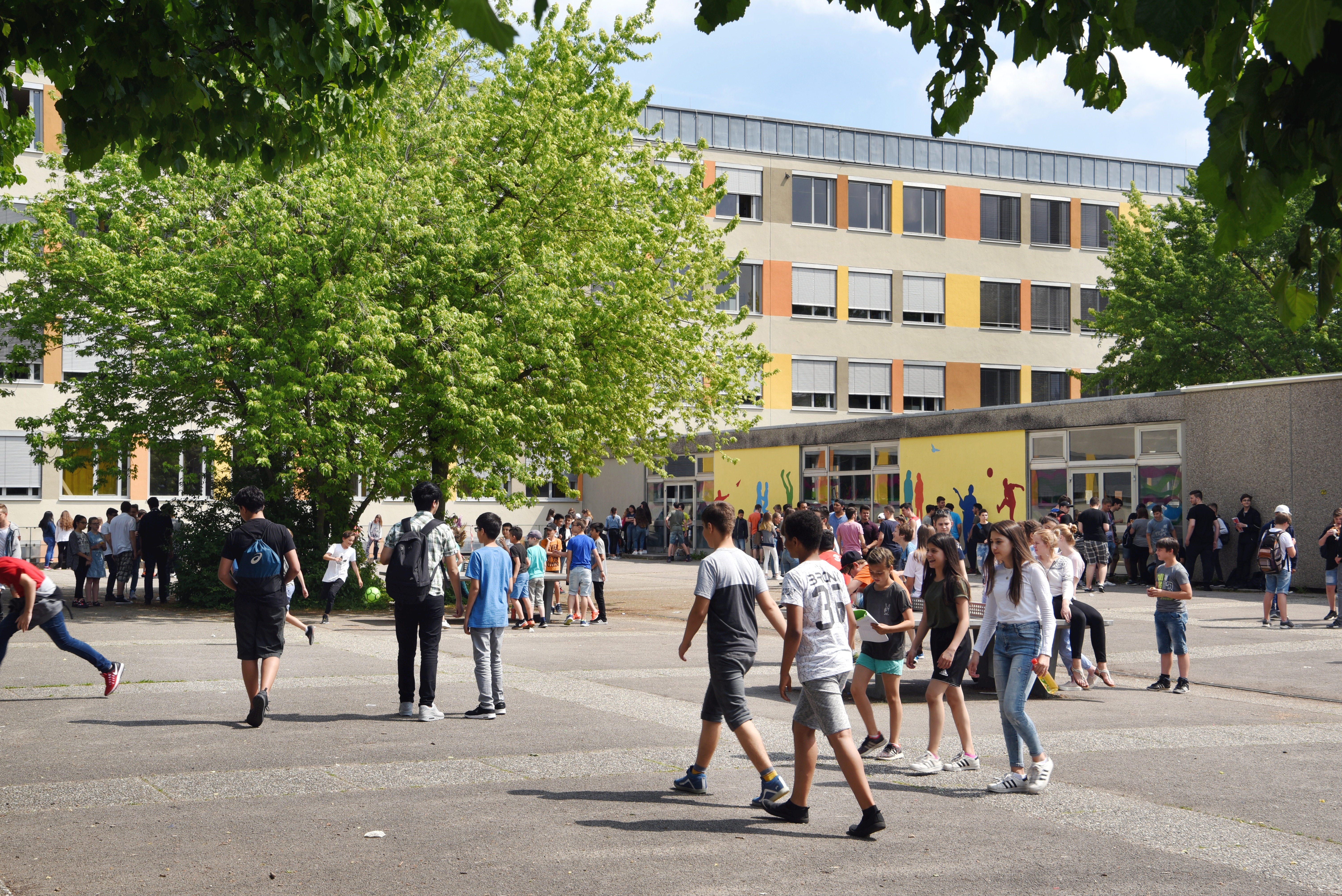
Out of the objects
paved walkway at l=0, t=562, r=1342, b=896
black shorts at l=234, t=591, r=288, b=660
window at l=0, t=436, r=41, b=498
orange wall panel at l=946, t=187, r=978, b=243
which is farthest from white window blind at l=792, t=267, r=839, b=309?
black shorts at l=234, t=591, r=288, b=660

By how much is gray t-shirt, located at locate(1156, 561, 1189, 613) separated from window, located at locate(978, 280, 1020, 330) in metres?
40.8

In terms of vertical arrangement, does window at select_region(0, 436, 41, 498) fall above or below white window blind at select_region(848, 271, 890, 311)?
below

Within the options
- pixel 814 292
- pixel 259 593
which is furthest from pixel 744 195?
pixel 259 593

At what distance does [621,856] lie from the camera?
6.05 meters

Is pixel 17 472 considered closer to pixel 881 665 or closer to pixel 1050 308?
pixel 881 665

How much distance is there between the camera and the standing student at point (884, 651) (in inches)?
344

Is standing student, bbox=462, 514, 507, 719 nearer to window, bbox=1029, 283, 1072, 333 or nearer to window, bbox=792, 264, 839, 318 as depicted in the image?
window, bbox=792, 264, 839, 318

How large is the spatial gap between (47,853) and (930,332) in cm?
4791

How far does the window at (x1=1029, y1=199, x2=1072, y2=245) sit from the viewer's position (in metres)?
52.9

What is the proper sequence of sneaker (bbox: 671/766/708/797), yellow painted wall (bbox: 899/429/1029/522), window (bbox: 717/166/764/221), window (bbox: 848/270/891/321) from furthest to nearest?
window (bbox: 848/270/891/321) < window (bbox: 717/166/764/221) < yellow painted wall (bbox: 899/429/1029/522) < sneaker (bbox: 671/766/708/797)

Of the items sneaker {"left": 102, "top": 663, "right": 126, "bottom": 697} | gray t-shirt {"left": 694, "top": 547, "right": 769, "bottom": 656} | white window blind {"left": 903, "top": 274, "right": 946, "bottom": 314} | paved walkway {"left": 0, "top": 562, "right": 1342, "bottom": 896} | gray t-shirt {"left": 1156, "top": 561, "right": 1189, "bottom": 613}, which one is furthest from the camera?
white window blind {"left": 903, "top": 274, "right": 946, "bottom": 314}

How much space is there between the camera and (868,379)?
166 ft

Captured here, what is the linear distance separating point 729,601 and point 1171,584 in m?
6.79

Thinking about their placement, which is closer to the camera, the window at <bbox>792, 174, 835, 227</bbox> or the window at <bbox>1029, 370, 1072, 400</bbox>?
the window at <bbox>792, 174, 835, 227</bbox>
